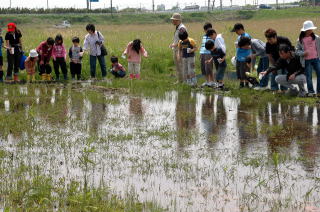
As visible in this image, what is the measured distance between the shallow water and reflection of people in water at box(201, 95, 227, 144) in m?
0.02

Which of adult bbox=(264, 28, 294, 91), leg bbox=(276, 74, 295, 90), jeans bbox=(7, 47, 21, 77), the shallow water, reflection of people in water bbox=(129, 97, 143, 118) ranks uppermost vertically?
adult bbox=(264, 28, 294, 91)

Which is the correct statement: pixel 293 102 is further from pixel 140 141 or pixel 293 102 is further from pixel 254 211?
pixel 254 211

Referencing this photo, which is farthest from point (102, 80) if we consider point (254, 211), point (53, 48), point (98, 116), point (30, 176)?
point (254, 211)

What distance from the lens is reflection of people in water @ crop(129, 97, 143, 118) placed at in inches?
416

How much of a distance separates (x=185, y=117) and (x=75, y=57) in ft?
21.3

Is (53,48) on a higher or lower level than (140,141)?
higher

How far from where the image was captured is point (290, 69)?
1172 cm

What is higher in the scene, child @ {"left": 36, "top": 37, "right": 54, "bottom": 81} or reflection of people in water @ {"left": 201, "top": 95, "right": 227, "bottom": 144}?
child @ {"left": 36, "top": 37, "right": 54, "bottom": 81}

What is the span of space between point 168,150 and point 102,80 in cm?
843

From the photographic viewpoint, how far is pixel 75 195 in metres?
5.66

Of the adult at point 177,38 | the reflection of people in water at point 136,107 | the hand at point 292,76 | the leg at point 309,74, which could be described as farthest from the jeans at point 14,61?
the leg at point 309,74

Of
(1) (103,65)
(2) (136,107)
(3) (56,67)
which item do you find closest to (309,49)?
(2) (136,107)

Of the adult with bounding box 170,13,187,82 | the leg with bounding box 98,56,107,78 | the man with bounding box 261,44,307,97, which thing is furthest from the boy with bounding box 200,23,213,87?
the leg with bounding box 98,56,107,78

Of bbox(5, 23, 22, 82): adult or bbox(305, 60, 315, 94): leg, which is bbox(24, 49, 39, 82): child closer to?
bbox(5, 23, 22, 82): adult
